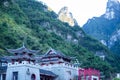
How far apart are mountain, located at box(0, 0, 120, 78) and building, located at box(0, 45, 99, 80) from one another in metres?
21.1

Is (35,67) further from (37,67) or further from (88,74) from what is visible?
(88,74)

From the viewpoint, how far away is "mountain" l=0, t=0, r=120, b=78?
3696 inches

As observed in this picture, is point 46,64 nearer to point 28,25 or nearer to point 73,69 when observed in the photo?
point 73,69

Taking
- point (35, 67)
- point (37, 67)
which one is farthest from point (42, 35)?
point (35, 67)

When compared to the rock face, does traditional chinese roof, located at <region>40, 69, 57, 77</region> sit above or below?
below

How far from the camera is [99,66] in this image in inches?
3873

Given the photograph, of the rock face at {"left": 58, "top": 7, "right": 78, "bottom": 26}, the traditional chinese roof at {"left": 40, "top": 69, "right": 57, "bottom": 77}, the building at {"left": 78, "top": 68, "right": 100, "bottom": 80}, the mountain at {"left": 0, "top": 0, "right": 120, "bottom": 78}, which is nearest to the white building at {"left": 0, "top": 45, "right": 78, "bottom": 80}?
the traditional chinese roof at {"left": 40, "top": 69, "right": 57, "bottom": 77}

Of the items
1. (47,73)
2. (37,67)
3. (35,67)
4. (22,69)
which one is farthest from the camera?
(47,73)

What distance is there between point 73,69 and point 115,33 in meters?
147

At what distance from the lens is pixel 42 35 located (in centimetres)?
11531

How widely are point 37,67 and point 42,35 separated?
70326 mm

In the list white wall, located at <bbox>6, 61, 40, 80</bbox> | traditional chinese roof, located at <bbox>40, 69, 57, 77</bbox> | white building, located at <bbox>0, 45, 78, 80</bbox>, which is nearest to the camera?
white wall, located at <bbox>6, 61, 40, 80</bbox>

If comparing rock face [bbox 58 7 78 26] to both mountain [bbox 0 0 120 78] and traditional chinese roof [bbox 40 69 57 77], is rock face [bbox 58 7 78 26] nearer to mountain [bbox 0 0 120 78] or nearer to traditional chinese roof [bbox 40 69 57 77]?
mountain [bbox 0 0 120 78]

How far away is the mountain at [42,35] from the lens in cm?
9388
